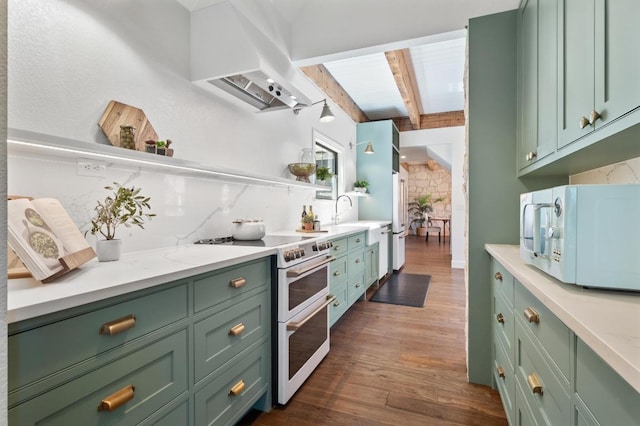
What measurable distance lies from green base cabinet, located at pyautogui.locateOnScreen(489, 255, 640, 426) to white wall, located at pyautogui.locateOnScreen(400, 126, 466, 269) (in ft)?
13.9

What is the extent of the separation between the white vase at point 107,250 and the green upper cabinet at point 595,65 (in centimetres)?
187

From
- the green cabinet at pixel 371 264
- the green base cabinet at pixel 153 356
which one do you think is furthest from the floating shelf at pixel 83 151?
the green cabinet at pixel 371 264

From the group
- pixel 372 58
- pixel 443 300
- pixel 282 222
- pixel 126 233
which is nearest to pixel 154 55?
pixel 126 233

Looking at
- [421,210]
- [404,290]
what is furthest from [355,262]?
[421,210]

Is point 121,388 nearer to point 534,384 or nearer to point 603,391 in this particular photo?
point 603,391

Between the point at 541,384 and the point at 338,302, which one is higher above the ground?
the point at 541,384

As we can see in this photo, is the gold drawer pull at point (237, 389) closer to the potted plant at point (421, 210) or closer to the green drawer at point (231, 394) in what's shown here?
the green drawer at point (231, 394)

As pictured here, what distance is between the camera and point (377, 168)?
5.23m

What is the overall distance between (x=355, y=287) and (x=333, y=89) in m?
2.71

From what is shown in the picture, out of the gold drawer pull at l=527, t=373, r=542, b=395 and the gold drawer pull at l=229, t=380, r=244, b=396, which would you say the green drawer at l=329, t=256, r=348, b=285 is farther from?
the gold drawer pull at l=527, t=373, r=542, b=395

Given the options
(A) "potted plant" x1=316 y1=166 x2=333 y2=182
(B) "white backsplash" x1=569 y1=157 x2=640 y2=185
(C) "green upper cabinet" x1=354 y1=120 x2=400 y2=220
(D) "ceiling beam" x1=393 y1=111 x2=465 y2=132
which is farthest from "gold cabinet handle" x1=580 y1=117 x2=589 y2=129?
(D) "ceiling beam" x1=393 y1=111 x2=465 y2=132

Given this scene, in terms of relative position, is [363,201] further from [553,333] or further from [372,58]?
[553,333]

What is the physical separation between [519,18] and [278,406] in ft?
9.21

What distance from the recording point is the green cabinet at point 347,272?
9.16 feet
